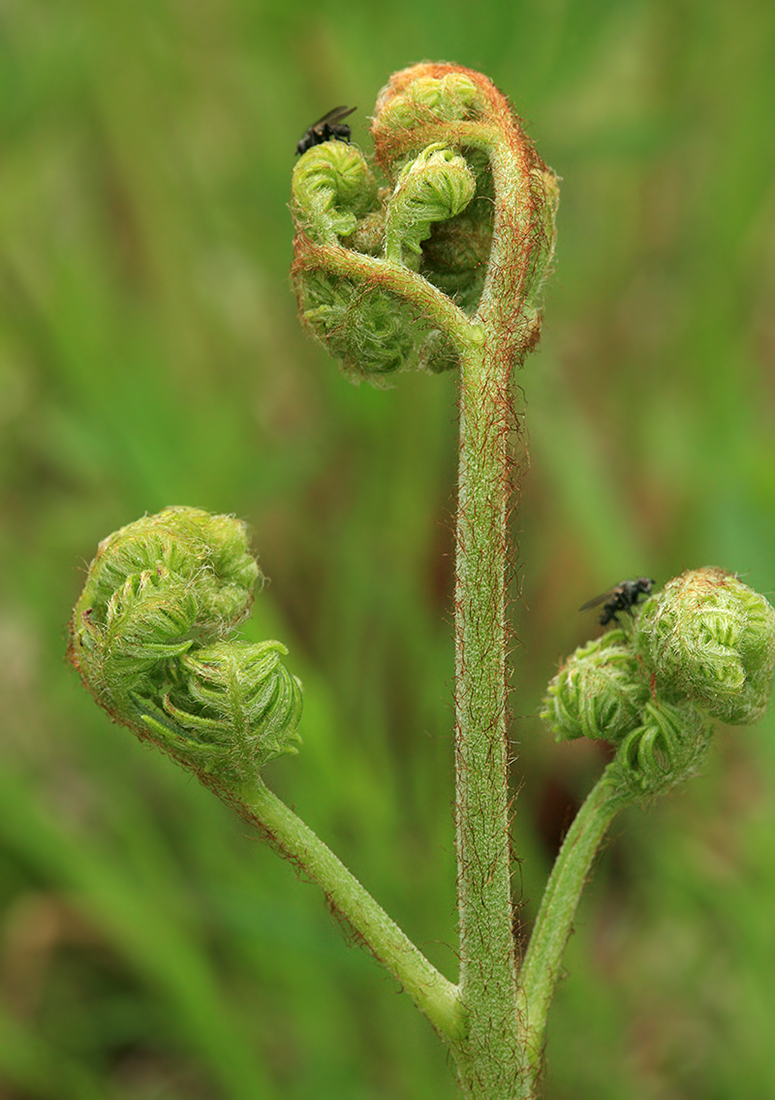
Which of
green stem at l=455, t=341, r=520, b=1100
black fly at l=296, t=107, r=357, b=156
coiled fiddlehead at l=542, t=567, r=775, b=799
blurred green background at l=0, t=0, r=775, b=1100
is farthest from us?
blurred green background at l=0, t=0, r=775, b=1100

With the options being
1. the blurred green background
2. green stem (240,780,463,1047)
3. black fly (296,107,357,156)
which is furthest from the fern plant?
the blurred green background

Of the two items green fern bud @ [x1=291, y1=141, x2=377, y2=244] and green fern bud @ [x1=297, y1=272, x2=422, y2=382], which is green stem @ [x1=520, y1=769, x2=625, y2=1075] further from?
green fern bud @ [x1=291, y1=141, x2=377, y2=244]

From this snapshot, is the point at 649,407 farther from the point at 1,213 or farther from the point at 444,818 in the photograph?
the point at 1,213

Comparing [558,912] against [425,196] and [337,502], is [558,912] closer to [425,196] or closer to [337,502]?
[425,196]

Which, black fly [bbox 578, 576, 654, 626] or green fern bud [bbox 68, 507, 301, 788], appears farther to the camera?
black fly [bbox 578, 576, 654, 626]

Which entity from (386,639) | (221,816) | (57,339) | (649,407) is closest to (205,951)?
(221,816)

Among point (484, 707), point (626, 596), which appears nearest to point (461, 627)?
point (484, 707)
